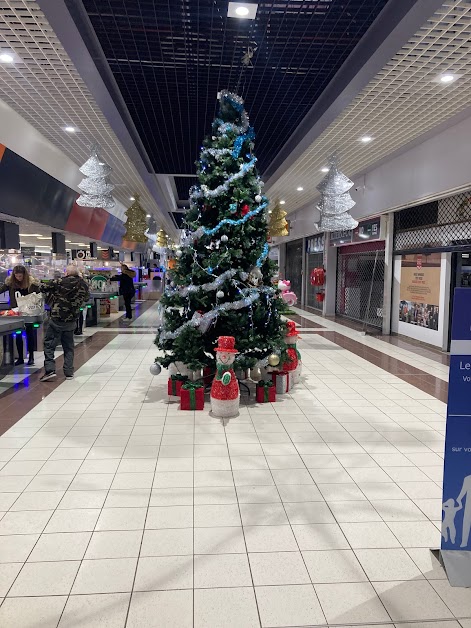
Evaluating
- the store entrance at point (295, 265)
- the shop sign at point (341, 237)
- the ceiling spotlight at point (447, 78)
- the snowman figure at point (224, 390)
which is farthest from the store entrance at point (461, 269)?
the store entrance at point (295, 265)

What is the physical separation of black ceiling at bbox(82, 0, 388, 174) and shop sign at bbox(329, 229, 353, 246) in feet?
Result: 16.7

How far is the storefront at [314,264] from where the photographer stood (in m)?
15.4

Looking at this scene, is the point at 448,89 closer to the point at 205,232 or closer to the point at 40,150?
the point at 205,232

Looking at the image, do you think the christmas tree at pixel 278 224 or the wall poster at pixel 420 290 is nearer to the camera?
the wall poster at pixel 420 290

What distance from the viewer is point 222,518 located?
2.66 m

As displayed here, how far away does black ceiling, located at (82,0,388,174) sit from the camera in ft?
14.9

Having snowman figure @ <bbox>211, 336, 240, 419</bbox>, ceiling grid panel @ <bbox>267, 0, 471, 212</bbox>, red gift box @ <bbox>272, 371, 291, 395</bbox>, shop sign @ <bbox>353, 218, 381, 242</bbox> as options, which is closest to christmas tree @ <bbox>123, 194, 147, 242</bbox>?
ceiling grid panel @ <bbox>267, 0, 471, 212</bbox>

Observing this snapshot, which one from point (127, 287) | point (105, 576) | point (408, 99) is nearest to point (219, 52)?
→ point (408, 99)

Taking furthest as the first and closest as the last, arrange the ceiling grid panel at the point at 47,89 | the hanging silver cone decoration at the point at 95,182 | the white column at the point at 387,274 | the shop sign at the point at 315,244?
the shop sign at the point at 315,244 < the white column at the point at 387,274 < the hanging silver cone decoration at the point at 95,182 < the ceiling grid panel at the point at 47,89

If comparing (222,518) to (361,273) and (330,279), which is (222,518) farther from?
(330,279)

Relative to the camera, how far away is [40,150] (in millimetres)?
8305

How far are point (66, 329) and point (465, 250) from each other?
245 inches

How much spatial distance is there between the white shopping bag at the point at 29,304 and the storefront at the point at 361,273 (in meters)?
6.80

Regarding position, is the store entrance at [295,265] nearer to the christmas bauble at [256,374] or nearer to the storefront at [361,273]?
the storefront at [361,273]
